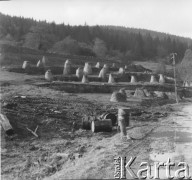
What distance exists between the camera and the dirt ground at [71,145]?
27.7ft

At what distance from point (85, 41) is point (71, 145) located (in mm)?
72799

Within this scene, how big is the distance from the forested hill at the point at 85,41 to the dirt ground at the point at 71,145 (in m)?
42.7

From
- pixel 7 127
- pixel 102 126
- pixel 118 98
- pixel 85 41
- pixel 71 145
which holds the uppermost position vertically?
pixel 85 41

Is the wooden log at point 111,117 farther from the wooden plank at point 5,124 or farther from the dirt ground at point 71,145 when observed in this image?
the wooden plank at point 5,124

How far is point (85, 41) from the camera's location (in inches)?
3246

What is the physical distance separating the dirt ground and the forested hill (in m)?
42.7

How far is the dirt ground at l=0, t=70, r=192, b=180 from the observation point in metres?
8.45

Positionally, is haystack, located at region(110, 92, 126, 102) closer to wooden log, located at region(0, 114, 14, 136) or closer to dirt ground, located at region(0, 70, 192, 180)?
dirt ground, located at region(0, 70, 192, 180)

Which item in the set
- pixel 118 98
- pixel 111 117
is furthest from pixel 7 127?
pixel 118 98

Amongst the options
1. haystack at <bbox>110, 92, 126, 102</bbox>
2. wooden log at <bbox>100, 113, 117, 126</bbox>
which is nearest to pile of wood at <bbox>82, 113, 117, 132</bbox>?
wooden log at <bbox>100, 113, 117, 126</bbox>

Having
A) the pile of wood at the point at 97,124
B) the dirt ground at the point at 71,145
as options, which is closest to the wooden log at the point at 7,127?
the dirt ground at the point at 71,145

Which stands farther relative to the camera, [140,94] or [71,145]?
[140,94]

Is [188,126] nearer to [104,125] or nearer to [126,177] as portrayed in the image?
[104,125]

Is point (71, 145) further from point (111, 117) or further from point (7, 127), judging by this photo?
point (111, 117)
